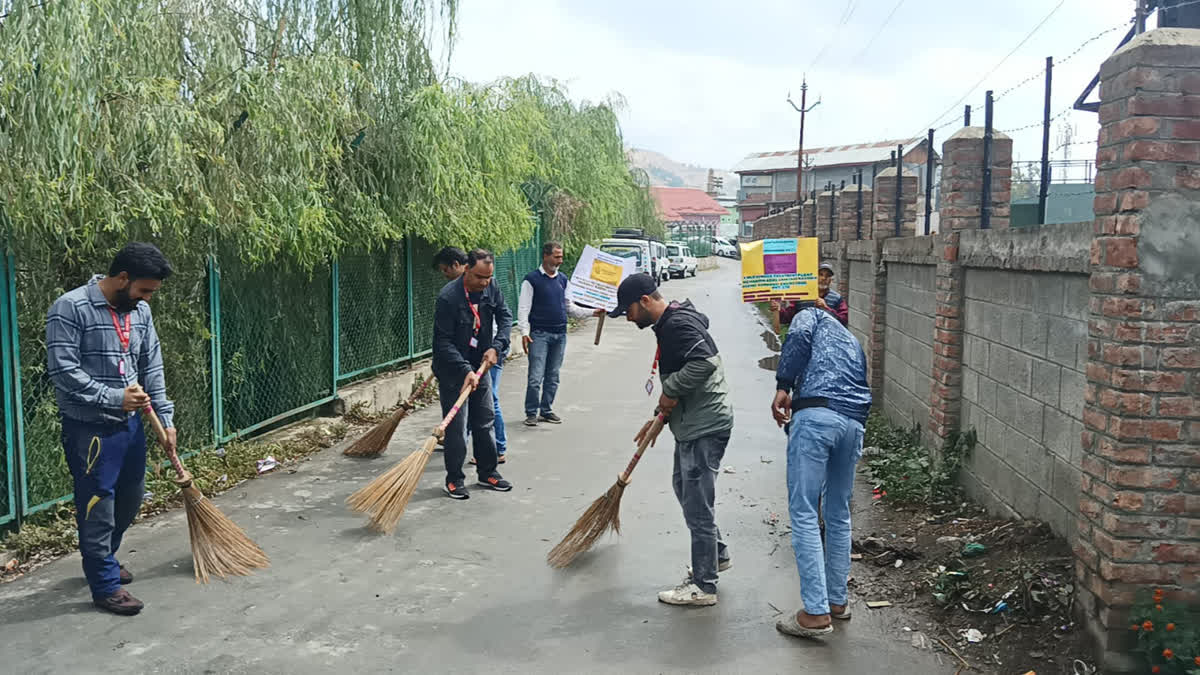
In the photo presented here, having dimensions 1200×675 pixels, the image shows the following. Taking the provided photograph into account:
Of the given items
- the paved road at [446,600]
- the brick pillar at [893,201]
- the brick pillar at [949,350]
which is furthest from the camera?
the brick pillar at [893,201]

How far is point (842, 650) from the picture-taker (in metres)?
4.42

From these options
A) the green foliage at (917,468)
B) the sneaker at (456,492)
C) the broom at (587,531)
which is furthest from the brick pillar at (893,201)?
the broom at (587,531)

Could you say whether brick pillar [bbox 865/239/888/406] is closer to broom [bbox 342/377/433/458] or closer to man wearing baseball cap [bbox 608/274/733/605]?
broom [bbox 342/377/433/458]

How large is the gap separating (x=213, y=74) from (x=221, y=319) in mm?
1917

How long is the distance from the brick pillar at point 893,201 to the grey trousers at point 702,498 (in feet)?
20.2

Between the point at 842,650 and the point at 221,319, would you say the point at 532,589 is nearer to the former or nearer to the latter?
the point at 842,650

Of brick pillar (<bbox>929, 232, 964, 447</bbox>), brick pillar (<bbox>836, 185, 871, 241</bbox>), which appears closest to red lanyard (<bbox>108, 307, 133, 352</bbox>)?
brick pillar (<bbox>929, 232, 964, 447</bbox>)

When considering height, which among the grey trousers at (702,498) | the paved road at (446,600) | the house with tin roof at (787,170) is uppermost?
the house with tin roof at (787,170)

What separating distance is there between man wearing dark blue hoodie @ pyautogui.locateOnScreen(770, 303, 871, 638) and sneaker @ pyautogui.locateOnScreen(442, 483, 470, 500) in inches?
116

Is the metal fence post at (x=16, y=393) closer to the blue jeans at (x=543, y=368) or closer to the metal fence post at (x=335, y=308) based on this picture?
the metal fence post at (x=335, y=308)

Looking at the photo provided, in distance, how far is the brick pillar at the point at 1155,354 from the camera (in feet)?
12.7

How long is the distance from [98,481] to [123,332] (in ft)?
2.47

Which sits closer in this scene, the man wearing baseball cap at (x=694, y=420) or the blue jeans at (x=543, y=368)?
the man wearing baseball cap at (x=694, y=420)

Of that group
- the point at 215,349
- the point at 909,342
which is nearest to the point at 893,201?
the point at 909,342
